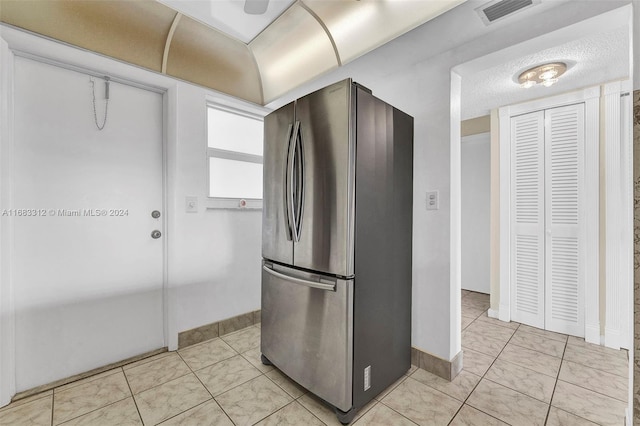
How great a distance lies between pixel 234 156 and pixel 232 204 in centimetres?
50

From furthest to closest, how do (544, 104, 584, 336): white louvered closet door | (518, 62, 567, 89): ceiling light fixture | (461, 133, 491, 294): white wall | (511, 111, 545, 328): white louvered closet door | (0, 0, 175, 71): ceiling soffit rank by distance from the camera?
(461, 133, 491, 294): white wall, (511, 111, 545, 328): white louvered closet door, (544, 104, 584, 336): white louvered closet door, (518, 62, 567, 89): ceiling light fixture, (0, 0, 175, 71): ceiling soffit

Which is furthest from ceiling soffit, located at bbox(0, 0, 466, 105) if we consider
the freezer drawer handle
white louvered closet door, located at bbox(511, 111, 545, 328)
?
white louvered closet door, located at bbox(511, 111, 545, 328)

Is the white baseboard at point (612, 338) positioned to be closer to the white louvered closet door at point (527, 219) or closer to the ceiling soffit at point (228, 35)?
the white louvered closet door at point (527, 219)

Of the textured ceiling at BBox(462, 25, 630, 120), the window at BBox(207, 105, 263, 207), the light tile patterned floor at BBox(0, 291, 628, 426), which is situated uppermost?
the textured ceiling at BBox(462, 25, 630, 120)

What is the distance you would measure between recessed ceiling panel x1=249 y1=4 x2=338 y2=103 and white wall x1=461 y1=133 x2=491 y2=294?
276 cm

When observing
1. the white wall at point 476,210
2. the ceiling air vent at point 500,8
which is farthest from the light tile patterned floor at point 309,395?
the ceiling air vent at point 500,8

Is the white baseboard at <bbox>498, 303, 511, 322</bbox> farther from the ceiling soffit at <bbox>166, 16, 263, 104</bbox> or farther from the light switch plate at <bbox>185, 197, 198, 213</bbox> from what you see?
the ceiling soffit at <bbox>166, 16, 263, 104</bbox>

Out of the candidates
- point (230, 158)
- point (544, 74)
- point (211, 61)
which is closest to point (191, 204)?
point (230, 158)

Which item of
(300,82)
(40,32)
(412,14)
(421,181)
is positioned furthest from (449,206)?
(40,32)

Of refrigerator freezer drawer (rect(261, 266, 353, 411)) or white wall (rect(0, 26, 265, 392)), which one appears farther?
white wall (rect(0, 26, 265, 392))

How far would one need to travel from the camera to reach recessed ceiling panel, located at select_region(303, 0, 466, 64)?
1668mm

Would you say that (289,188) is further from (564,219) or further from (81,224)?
(564,219)

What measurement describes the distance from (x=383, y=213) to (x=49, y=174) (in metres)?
2.25

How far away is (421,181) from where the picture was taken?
2.09m
